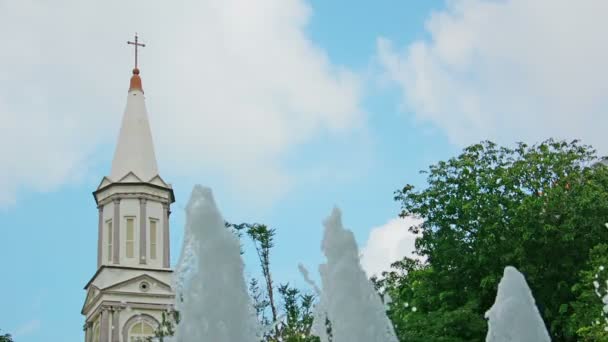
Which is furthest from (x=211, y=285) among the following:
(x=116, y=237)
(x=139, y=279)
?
(x=116, y=237)

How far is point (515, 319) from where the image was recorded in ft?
55.1

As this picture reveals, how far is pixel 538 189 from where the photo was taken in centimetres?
3098

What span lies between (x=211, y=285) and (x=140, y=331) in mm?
24456

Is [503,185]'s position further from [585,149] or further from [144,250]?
[144,250]

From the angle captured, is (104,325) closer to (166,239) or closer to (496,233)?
(166,239)

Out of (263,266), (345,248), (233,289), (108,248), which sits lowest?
(233,289)

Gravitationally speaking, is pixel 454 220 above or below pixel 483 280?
above

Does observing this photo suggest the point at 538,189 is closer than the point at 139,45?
Yes

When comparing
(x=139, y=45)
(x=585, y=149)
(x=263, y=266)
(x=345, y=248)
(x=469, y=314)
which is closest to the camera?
(x=345, y=248)

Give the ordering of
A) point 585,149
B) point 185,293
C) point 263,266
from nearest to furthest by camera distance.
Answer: point 185,293
point 585,149
point 263,266

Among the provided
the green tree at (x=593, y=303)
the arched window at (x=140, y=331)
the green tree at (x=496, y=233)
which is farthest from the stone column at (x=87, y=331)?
the green tree at (x=593, y=303)

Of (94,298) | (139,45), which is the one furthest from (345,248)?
(139,45)

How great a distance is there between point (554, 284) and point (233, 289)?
1832cm

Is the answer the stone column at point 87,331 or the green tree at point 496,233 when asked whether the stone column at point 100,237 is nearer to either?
the stone column at point 87,331
